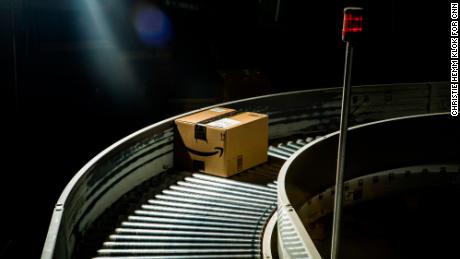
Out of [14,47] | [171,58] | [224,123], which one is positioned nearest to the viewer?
[224,123]

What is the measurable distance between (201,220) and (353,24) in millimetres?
2080

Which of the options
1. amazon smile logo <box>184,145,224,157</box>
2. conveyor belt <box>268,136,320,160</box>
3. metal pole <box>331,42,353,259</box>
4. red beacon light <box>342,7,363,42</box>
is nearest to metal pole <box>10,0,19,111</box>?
amazon smile logo <box>184,145,224,157</box>

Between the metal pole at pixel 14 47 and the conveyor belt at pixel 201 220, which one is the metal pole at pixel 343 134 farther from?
the metal pole at pixel 14 47

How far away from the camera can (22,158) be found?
24.1 ft

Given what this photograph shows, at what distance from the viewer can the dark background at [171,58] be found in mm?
8938

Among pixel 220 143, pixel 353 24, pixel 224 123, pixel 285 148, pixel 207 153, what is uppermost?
pixel 353 24

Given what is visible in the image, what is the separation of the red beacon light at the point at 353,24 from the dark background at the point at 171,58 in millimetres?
5076

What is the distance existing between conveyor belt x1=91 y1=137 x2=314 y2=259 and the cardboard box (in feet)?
0.36

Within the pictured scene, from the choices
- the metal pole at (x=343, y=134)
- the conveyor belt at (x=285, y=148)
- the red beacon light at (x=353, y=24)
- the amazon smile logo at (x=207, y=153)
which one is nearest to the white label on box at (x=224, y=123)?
the amazon smile logo at (x=207, y=153)

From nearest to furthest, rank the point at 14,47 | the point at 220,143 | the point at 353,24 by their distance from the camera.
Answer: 1. the point at 353,24
2. the point at 220,143
3. the point at 14,47

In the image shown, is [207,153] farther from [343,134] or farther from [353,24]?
[353,24]

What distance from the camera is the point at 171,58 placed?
37.2 feet

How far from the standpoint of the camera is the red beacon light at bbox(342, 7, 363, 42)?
3.28 m

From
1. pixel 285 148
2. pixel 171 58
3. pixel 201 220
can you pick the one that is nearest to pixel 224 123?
pixel 285 148
